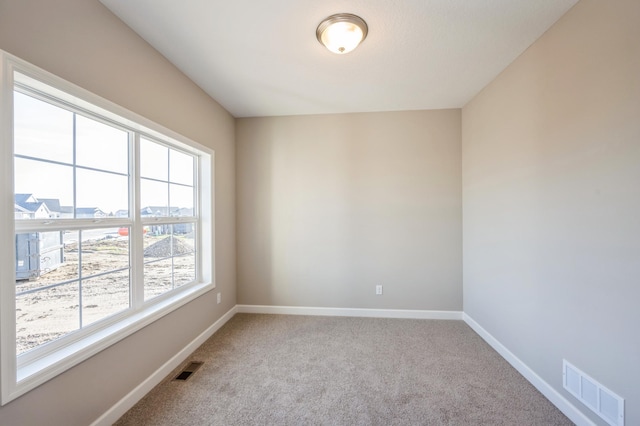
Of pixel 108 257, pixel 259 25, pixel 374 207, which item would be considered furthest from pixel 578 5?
pixel 108 257

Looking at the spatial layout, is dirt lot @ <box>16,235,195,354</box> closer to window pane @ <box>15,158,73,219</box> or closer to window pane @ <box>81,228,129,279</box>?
window pane @ <box>81,228,129,279</box>

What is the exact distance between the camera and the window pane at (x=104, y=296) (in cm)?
162

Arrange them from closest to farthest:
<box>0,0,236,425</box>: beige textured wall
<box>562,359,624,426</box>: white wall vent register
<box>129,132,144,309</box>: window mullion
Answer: <box>0,0,236,425</box>: beige textured wall
<box>562,359,624,426</box>: white wall vent register
<box>129,132,144,309</box>: window mullion

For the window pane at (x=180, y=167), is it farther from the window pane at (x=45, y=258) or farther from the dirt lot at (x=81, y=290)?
the window pane at (x=45, y=258)

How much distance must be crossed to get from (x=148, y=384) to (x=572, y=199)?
3.24 metres

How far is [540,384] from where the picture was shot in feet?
6.21

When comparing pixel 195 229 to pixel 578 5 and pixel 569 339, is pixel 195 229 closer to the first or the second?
pixel 569 339

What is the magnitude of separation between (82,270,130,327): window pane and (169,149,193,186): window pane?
1003 millimetres

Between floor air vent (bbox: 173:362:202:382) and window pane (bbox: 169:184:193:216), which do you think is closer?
floor air vent (bbox: 173:362:202:382)

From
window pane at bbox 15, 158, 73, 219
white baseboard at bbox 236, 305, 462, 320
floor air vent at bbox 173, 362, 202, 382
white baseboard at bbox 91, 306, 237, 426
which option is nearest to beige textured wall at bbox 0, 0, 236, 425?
white baseboard at bbox 91, 306, 237, 426

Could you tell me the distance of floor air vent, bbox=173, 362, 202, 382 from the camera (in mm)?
2058

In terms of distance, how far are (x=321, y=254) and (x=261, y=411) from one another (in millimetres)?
1855

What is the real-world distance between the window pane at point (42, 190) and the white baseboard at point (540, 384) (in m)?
3.40

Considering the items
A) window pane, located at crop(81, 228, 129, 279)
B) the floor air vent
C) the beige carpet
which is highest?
window pane, located at crop(81, 228, 129, 279)
